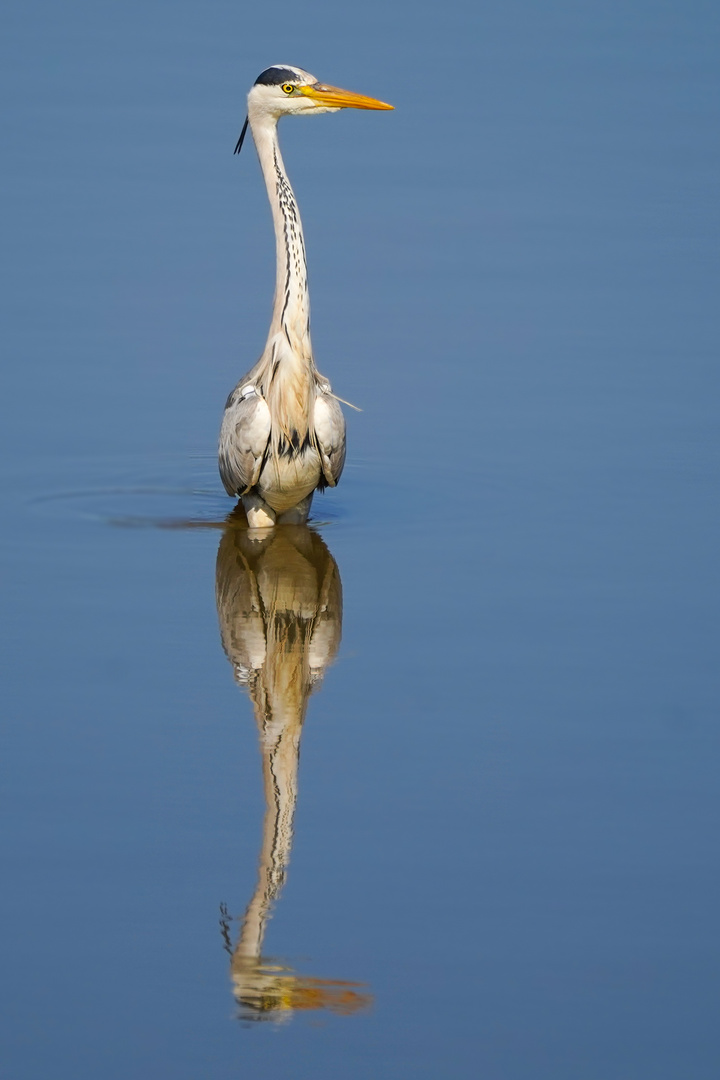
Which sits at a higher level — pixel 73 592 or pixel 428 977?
pixel 73 592

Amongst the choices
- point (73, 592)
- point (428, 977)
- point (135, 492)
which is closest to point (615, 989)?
point (428, 977)

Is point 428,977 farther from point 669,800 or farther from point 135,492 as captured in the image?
point 135,492

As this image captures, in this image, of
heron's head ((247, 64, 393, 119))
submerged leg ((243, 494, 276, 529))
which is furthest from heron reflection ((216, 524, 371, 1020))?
heron's head ((247, 64, 393, 119))

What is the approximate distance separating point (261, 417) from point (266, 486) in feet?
1.32

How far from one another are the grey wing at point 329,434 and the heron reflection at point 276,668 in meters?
0.39

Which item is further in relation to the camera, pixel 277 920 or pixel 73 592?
pixel 73 592

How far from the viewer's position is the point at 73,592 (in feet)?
28.3

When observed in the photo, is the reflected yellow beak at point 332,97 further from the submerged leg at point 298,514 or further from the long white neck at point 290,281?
the submerged leg at point 298,514

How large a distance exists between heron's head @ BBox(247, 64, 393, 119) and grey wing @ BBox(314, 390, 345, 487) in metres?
1.66

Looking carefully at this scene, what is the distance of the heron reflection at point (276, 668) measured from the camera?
16.4 ft

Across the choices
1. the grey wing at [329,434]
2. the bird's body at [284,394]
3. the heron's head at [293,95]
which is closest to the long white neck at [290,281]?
the bird's body at [284,394]

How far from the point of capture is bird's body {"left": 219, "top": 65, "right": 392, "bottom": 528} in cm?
969

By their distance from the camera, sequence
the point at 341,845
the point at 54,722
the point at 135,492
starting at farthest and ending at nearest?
the point at 135,492, the point at 54,722, the point at 341,845

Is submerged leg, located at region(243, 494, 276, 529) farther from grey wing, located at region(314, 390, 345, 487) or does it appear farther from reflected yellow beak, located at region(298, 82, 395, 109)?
reflected yellow beak, located at region(298, 82, 395, 109)
